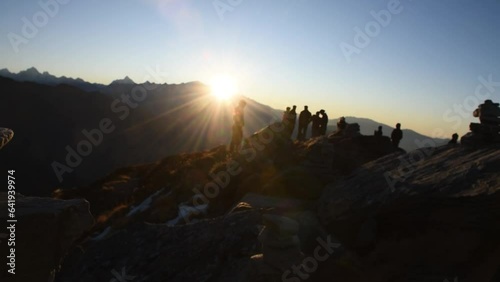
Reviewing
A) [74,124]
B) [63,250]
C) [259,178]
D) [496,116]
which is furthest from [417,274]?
[74,124]

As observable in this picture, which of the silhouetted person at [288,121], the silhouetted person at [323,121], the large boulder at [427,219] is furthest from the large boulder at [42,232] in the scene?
the silhouetted person at [323,121]

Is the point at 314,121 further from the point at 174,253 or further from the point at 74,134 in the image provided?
the point at 74,134

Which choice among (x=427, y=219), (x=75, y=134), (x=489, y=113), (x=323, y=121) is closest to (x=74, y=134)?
(x=75, y=134)

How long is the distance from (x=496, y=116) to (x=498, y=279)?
19.3ft

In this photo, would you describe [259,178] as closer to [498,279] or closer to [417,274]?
[417,274]

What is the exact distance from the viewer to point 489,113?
11.2 m

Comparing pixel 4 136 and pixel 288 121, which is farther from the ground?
pixel 288 121
